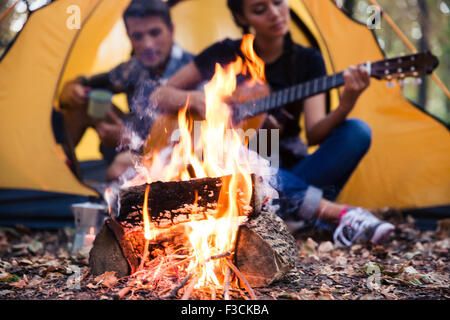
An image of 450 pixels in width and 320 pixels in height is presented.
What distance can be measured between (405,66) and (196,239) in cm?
169

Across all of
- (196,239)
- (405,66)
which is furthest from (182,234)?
(405,66)

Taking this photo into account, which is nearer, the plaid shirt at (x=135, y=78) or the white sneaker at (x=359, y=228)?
the white sneaker at (x=359, y=228)

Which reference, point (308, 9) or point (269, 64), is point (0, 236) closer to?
point (269, 64)

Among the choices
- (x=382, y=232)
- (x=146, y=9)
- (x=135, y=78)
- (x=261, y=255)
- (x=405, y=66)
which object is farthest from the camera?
(x=135, y=78)

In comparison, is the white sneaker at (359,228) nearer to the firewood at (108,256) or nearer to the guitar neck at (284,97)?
the guitar neck at (284,97)

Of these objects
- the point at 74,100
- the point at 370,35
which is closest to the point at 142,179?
the point at 74,100

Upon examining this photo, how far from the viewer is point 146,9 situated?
3.12m

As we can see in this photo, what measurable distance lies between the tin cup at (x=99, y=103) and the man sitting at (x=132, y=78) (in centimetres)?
4

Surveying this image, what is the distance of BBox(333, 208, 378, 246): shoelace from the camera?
7.51ft

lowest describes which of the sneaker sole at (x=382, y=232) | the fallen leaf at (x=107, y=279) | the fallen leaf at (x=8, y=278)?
the sneaker sole at (x=382, y=232)

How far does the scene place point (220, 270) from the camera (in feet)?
4.87

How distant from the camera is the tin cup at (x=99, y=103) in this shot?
11.1ft

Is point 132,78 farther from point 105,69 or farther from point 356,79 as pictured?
point 356,79

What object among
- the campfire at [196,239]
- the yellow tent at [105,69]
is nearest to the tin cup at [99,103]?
the yellow tent at [105,69]
